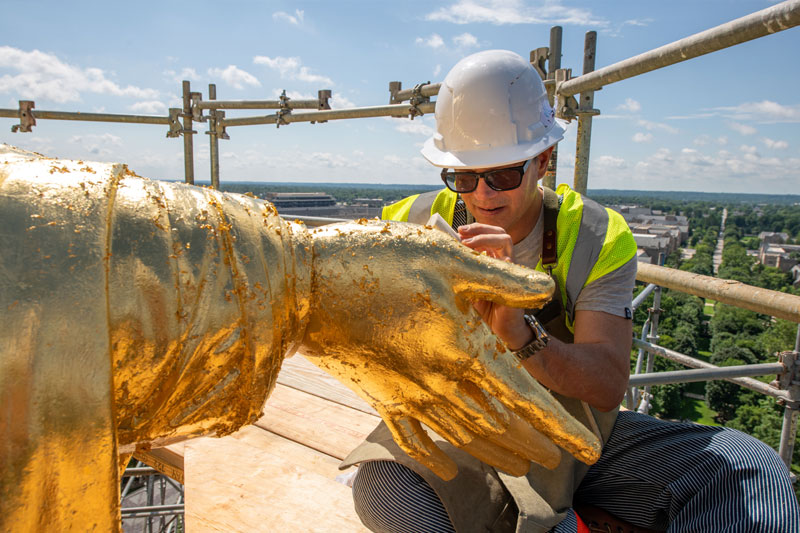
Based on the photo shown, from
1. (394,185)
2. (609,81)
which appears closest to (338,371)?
(609,81)

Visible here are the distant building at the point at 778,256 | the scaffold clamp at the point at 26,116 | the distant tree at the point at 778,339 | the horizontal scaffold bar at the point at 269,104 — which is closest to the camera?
the horizontal scaffold bar at the point at 269,104

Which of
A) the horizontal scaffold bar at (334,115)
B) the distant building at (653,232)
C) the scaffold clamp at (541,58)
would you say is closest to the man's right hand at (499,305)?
the scaffold clamp at (541,58)

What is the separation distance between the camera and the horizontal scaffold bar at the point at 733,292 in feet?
5.94

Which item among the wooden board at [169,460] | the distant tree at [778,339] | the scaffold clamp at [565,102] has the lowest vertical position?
the distant tree at [778,339]

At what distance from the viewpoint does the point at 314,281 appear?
0.85 m

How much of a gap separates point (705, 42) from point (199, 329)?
6.53ft

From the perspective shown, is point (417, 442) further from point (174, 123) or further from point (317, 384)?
point (174, 123)

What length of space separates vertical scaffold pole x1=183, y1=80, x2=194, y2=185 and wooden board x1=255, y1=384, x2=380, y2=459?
380 cm

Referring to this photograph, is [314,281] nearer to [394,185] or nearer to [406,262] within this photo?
[406,262]

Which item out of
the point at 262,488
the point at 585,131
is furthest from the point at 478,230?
the point at 585,131

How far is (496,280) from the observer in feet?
2.80

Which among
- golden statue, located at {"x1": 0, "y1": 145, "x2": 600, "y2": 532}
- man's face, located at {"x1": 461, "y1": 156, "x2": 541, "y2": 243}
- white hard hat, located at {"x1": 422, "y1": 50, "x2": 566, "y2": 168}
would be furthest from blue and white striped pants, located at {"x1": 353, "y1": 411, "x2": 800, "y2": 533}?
white hard hat, located at {"x1": 422, "y1": 50, "x2": 566, "y2": 168}

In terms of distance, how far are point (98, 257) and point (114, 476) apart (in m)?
0.25

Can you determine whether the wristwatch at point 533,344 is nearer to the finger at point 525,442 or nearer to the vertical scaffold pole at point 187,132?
the finger at point 525,442
